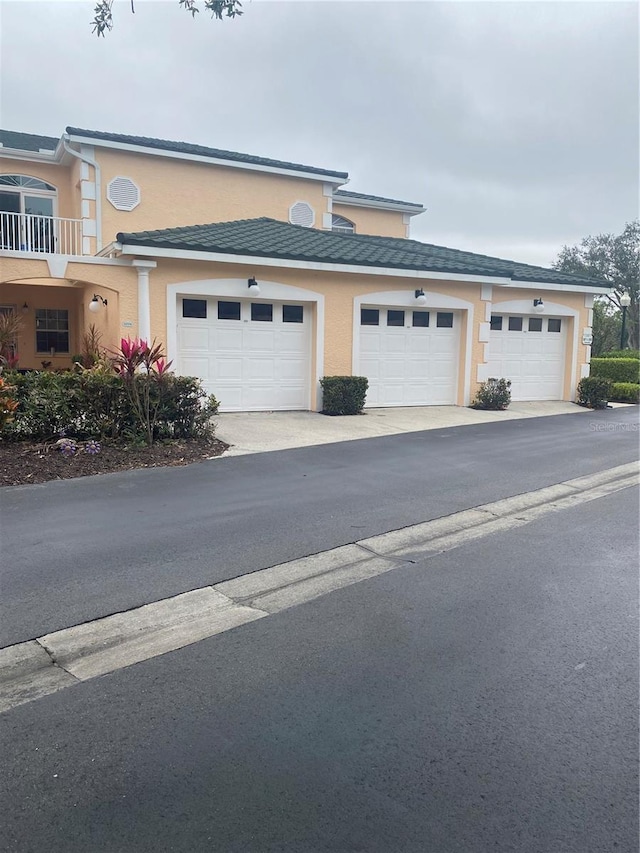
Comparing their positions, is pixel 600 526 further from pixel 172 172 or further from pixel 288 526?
pixel 172 172

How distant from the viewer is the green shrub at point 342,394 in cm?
1459

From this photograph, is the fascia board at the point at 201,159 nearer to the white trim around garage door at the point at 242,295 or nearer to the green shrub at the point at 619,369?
the white trim around garage door at the point at 242,295

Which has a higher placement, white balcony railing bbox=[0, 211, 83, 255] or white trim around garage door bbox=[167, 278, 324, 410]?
white balcony railing bbox=[0, 211, 83, 255]

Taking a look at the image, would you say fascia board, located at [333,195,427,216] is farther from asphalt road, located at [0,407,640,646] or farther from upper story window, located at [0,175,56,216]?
asphalt road, located at [0,407,640,646]

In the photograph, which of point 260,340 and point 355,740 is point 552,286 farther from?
point 355,740

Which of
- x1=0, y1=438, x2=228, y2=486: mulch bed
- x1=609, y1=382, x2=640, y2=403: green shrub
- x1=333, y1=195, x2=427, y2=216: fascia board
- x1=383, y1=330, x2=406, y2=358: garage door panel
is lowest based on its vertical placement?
x1=0, y1=438, x2=228, y2=486: mulch bed

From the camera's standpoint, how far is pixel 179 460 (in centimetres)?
967

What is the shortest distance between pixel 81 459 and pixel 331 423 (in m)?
5.69

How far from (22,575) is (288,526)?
2.46 metres

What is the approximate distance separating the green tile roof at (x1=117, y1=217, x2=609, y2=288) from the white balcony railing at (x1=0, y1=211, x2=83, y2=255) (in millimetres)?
3099

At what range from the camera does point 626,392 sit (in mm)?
20531

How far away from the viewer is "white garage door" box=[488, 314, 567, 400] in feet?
60.0

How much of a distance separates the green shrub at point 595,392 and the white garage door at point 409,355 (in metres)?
4.12

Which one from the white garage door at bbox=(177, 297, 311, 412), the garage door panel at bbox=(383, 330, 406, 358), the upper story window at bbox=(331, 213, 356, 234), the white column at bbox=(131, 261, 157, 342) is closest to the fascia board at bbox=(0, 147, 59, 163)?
the white column at bbox=(131, 261, 157, 342)
